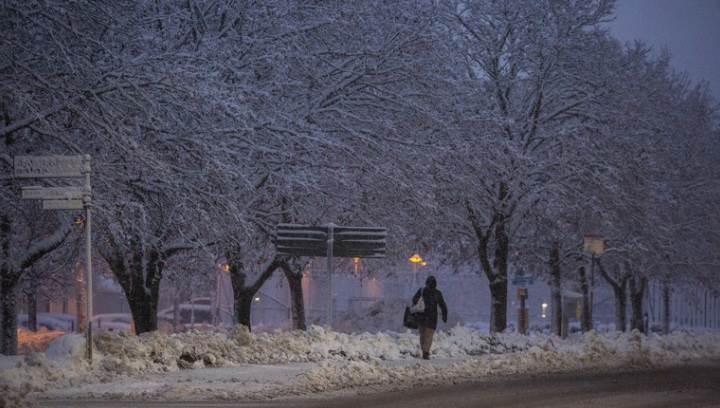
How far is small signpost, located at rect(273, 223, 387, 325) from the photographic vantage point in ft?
65.9

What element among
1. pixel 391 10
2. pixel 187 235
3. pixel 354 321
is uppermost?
pixel 391 10

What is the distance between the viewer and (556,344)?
2386cm

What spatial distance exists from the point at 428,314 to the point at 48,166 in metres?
8.08

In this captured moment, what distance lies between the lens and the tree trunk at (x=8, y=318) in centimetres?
2014

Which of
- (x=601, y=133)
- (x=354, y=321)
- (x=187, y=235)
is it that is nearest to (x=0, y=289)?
(x=187, y=235)

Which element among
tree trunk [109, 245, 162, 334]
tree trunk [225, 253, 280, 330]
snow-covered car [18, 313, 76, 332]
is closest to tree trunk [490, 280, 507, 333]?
tree trunk [225, 253, 280, 330]

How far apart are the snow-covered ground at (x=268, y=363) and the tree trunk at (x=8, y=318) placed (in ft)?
11.2

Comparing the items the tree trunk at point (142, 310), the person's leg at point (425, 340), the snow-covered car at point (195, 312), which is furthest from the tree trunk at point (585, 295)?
the snow-covered car at point (195, 312)

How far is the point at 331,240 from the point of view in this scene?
65.6 feet

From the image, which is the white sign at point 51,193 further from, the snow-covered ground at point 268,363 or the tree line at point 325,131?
the snow-covered ground at point 268,363

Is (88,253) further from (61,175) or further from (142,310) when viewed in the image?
(142,310)

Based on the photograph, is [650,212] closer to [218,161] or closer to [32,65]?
[218,161]

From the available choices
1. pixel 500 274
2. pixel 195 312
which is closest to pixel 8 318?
pixel 500 274

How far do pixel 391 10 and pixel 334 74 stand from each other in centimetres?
205
